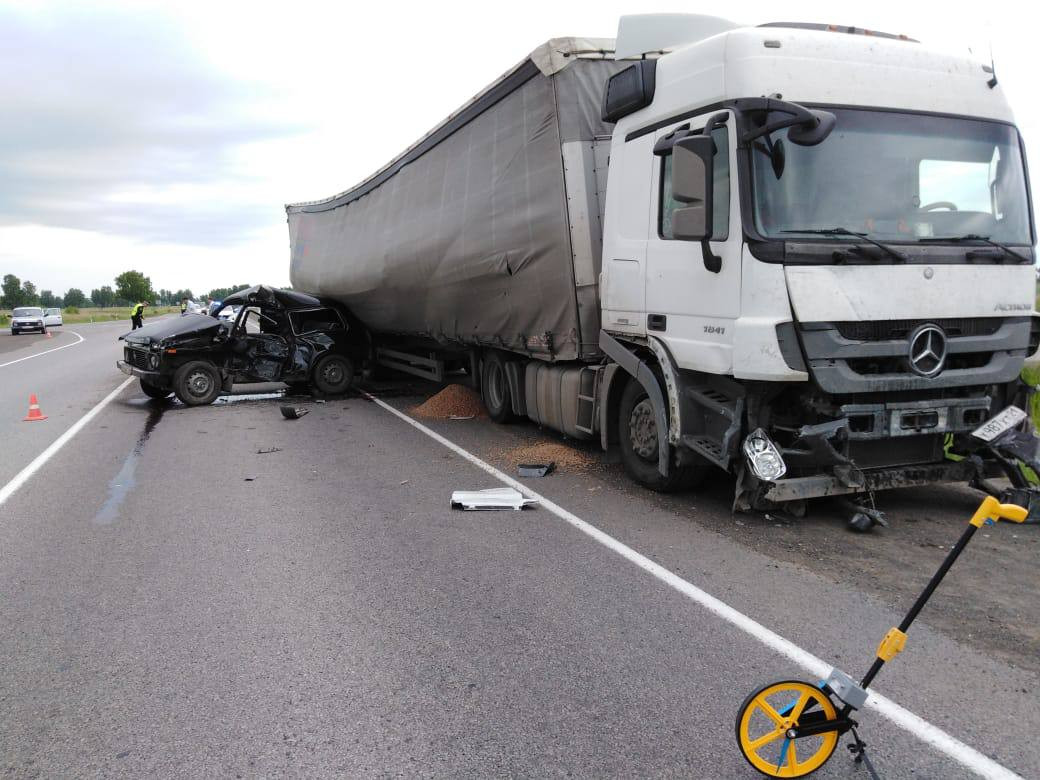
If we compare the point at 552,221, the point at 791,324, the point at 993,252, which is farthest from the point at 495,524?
the point at 993,252

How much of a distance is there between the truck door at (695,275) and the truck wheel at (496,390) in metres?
4.20

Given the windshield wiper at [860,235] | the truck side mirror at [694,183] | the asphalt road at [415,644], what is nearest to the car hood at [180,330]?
the asphalt road at [415,644]

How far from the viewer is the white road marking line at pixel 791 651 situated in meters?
2.96

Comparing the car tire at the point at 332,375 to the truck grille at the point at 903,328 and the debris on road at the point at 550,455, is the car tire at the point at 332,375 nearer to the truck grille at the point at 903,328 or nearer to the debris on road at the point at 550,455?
the debris on road at the point at 550,455

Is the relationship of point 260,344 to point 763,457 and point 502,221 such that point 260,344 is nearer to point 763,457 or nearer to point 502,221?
point 502,221

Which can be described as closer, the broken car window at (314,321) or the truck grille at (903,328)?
the truck grille at (903,328)

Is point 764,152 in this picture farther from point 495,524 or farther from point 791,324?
point 495,524

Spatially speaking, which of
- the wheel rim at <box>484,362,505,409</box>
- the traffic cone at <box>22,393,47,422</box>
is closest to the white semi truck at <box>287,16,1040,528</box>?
the wheel rim at <box>484,362,505,409</box>

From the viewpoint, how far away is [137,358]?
44.9 feet

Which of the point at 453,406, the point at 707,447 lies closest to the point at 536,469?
the point at 707,447

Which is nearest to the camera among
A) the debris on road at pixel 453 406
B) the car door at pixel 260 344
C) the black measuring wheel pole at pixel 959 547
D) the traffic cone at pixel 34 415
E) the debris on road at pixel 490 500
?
the black measuring wheel pole at pixel 959 547

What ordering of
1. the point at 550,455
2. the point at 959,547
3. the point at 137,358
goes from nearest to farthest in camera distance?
the point at 959,547, the point at 550,455, the point at 137,358

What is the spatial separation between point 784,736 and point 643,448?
434 centimetres

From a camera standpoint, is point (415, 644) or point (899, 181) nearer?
point (415, 644)
